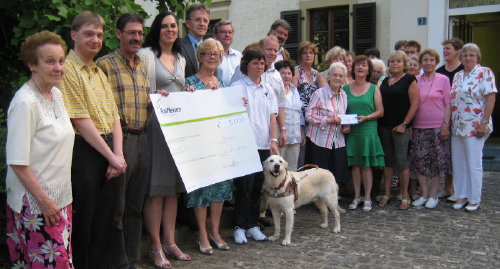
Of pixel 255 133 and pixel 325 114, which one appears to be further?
pixel 325 114

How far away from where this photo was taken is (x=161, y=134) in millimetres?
4699

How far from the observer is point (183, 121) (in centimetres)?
473

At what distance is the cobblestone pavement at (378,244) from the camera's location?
505cm

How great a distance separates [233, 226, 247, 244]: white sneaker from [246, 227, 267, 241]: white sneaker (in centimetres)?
15

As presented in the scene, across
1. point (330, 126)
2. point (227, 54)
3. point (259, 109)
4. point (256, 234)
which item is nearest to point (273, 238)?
point (256, 234)

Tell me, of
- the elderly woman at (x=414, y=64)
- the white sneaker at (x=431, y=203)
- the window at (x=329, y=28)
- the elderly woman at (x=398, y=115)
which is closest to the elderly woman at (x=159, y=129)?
the elderly woman at (x=398, y=115)

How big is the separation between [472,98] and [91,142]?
5289mm

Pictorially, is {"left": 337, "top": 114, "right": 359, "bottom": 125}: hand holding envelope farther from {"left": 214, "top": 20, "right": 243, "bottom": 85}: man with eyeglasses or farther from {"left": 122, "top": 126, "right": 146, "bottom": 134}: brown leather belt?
{"left": 122, "top": 126, "right": 146, "bottom": 134}: brown leather belt

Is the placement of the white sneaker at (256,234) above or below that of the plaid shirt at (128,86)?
below

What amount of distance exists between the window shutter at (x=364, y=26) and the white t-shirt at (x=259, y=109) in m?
7.40

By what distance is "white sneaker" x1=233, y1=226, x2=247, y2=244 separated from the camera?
5645 mm

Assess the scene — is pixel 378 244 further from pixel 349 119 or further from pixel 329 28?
pixel 329 28

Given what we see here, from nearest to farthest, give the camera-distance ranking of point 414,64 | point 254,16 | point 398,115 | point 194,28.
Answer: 1. point 194,28
2. point 398,115
3. point 414,64
4. point 254,16

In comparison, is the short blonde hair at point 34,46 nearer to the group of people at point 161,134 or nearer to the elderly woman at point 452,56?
the group of people at point 161,134
